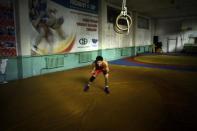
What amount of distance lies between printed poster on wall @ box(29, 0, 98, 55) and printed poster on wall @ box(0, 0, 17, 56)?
727 mm

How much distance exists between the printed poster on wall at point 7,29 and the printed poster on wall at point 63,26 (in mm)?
727

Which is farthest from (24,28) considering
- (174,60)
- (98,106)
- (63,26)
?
(174,60)

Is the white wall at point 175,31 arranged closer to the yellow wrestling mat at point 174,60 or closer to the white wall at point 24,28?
the yellow wrestling mat at point 174,60

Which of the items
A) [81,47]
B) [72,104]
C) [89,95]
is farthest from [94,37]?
[72,104]

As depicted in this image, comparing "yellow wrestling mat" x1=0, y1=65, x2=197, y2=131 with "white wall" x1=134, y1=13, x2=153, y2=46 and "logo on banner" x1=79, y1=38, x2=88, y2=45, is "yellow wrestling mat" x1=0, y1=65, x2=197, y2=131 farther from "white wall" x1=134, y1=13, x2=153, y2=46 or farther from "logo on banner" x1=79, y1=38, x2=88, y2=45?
"white wall" x1=134, y1=13, x2=153, y2=46

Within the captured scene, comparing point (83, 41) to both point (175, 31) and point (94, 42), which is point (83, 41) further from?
point (175, 31)

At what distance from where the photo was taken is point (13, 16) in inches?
242

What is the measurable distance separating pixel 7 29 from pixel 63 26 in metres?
2.64

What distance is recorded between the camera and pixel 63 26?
812 cm

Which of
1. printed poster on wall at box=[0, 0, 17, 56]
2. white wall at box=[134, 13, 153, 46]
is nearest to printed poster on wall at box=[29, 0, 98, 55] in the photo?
printed poster on wall at box=[0, 0, 17, 56]

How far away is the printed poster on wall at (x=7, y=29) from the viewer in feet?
19.1

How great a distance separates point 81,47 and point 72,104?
5.60 metres

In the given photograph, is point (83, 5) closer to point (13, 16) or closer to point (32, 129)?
point (13, 16)

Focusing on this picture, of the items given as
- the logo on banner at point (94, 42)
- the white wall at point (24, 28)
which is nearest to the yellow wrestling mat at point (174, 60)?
the logo on banner at point (94, 42)
